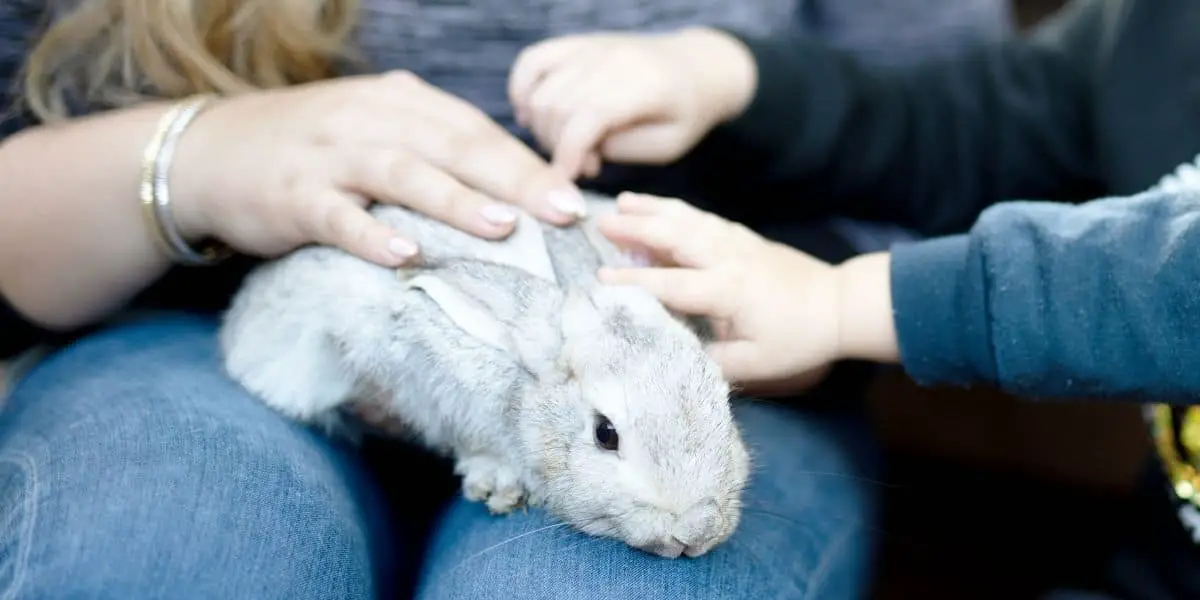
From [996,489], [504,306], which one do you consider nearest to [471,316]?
[504,306]

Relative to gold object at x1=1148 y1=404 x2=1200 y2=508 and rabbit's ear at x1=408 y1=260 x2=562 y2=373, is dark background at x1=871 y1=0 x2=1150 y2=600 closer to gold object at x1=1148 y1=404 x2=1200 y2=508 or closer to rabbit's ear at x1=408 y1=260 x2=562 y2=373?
gold object at x1=1148 y1=404 x2=1200 y2=508

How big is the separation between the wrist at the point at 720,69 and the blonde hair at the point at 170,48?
33 centimetres

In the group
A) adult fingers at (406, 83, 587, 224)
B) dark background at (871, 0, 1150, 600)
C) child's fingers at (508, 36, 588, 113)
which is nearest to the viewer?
adult fingers at (406, 83, 587, 224)

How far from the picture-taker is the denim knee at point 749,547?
2.22ft

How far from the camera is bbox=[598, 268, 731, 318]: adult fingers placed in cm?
76

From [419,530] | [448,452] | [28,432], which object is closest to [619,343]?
[448,452]

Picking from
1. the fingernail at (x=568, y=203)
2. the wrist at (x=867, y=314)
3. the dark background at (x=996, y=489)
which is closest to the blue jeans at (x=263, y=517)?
the wrist at (x=867, y=314)

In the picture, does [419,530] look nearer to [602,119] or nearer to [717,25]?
[602,119]

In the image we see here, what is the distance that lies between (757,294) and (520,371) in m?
0.20

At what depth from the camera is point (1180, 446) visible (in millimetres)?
854

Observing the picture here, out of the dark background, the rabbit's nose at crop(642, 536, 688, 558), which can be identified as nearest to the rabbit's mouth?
the rabbit's nose at crop(642, 536, 688, 558)

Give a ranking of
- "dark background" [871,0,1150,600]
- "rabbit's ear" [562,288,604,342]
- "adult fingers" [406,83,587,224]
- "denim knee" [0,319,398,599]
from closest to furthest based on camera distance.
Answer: "denim knee" [0,319,398,599]
"rabbit's ear" [562,288,604,342]
"adult fingers" [406,83,587,224]
"dark background" [871,0,1150,600]

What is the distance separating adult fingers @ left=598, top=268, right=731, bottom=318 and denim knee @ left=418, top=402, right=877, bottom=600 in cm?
10

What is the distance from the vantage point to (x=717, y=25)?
107 centimetres
